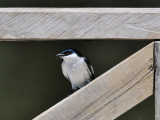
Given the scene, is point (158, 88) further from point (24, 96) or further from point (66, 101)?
point (24, 96)

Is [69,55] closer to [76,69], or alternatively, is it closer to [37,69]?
[76,69]

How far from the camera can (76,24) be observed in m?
1.93

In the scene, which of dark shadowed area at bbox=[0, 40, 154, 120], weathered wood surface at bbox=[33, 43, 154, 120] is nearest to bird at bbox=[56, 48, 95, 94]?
dark shadowed area at bbox=[0, 40, 154, 120]

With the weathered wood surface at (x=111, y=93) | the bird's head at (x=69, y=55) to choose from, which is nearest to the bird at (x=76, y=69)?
the bird's head at (x=69, y=55)

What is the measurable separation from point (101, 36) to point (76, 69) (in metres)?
1.62

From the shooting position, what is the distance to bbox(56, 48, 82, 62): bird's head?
3195mm

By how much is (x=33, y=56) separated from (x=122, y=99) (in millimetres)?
1351

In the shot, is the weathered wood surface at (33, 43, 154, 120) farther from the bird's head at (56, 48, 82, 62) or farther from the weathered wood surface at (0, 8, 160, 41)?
→ the bird's head at (56, 48, 82, 62)

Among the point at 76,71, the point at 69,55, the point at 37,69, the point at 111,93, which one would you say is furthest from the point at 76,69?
the point at 111,93

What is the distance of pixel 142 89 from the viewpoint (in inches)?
80.4

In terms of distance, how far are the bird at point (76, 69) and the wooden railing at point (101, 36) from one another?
1297mm

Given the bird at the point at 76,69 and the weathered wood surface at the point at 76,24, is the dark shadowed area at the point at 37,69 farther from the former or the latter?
the weathered wood surface at the point at 76,24

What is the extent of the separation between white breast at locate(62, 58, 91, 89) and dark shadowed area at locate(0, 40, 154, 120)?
0.17m

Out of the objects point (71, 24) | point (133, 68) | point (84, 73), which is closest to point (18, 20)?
point (71, 24)
